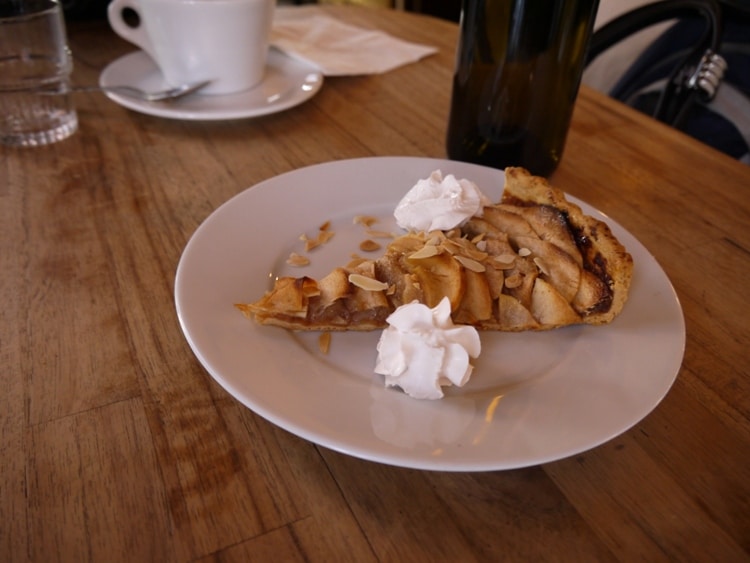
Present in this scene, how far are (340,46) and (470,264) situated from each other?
79 cm

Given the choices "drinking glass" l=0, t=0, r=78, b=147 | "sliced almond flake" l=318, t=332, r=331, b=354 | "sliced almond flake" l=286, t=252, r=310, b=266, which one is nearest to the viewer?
"sliced almond flake" l=318, t=332, r=331, b=354

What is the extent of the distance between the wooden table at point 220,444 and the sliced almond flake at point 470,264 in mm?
202

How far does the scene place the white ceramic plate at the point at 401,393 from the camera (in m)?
0.45

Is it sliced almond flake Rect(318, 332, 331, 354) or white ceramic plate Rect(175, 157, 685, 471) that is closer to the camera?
white ceramic plate Rect(175, 157, 685, 471)

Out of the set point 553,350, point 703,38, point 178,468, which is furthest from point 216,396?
point 703,38

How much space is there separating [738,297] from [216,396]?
1.87 feet

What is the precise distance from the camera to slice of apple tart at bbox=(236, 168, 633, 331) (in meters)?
0.58

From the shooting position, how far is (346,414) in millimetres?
472

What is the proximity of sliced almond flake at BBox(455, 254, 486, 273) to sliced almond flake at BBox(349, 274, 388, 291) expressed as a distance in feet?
0.26

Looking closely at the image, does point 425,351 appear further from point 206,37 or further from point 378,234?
point 206,37

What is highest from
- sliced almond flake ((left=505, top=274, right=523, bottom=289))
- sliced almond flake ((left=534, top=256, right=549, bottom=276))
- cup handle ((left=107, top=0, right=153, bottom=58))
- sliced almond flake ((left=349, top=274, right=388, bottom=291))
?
cup handle ((left=107, top=0, right=153, bottom=58))

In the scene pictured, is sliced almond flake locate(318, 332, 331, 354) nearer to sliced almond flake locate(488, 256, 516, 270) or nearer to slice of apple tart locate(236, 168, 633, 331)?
slice of apple tart locate(236, 168, 633, 331)

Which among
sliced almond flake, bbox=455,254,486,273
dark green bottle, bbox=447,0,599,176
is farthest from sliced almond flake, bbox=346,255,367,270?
dark green bottle, bbox=447,0,599,176

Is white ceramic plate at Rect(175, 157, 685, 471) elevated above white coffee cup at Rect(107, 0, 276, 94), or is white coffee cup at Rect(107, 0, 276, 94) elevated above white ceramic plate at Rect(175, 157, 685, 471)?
white coffee cup at Rect(107, 0, 276, 94)
